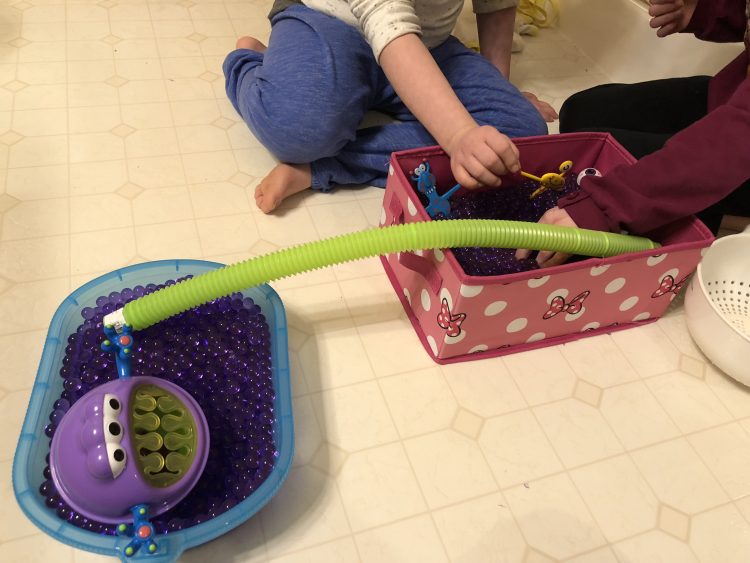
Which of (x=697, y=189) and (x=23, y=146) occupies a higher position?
(x=697, y=189)

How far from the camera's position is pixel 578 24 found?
1257mm

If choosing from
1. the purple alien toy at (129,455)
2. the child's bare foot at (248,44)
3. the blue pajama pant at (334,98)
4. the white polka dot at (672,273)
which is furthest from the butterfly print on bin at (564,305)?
the child's bare foot at (248,44)

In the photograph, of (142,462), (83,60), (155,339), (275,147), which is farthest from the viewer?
(83,60)

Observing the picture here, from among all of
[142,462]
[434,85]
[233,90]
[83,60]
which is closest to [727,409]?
[434,85]

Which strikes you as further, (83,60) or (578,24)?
(578,24)

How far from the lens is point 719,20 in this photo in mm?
829

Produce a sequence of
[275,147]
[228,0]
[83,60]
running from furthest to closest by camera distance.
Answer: [228,0]
[83,60]
[275,147]

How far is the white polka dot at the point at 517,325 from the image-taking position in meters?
0.66

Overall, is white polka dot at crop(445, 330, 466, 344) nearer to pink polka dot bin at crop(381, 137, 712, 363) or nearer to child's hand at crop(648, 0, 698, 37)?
pink polka dot bin at crop(381, 137, 712, 363)

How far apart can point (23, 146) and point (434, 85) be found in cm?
59

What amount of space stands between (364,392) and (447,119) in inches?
12.6

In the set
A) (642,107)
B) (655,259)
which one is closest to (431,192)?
(655,259)

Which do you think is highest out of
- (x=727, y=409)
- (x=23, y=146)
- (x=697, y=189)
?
(x=697, y=189)

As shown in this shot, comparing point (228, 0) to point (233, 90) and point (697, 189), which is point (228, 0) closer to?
point (233, 90)
